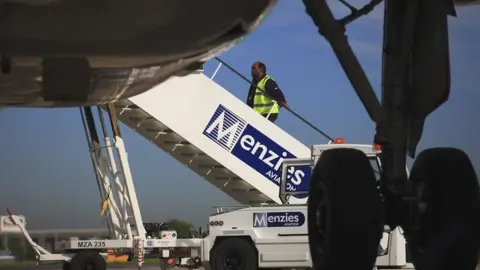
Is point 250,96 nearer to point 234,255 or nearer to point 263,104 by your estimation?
point 263,104

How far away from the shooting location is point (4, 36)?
10.4 ft

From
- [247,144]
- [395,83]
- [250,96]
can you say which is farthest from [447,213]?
[250,96]

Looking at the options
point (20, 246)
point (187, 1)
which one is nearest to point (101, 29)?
point (187, 1)

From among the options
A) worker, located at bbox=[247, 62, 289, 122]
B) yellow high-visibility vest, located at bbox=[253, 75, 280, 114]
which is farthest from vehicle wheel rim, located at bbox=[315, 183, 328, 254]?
yellow high-visibility vest, located at bbox=[253, 75, 280, 114]

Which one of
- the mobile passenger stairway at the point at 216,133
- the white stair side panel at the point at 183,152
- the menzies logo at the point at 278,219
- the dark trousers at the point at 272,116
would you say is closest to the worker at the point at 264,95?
the dark trousers at the point at 272,116

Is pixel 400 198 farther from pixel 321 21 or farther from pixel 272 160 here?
pixel 272 160

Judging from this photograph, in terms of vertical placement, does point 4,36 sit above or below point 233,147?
below

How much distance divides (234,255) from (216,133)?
167 cm

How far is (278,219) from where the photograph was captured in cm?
1238

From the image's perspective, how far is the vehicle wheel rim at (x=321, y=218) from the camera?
4027 mm

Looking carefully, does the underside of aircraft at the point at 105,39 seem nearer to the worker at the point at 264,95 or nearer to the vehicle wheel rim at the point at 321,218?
the vehicle wheel rim at the point at 321,218

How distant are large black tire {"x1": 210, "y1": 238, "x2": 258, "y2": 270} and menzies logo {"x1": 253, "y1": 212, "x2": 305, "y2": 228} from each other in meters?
0.32

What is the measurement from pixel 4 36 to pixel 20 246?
334 cm

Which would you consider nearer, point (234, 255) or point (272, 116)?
Result: point (234, 255)
